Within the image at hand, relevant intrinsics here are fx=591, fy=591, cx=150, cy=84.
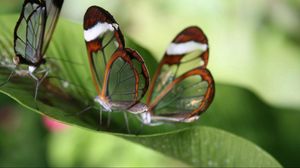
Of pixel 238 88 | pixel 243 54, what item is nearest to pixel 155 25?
pixel 243 54

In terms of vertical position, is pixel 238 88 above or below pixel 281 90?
above

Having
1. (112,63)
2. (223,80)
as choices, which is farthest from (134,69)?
(223,80)

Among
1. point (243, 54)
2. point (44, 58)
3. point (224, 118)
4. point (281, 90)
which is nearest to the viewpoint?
point (44, 58)

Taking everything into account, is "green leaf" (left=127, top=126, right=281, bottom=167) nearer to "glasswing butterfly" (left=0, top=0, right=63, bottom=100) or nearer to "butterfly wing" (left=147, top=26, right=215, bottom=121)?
"butterfly wing" (left=147, top=26, right=215, bottom=121)

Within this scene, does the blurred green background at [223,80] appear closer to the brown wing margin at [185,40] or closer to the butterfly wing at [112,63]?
the brown wing margin at [185,40]

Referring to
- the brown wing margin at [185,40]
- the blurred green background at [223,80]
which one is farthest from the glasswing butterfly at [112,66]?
the blurred green background at [223,80]

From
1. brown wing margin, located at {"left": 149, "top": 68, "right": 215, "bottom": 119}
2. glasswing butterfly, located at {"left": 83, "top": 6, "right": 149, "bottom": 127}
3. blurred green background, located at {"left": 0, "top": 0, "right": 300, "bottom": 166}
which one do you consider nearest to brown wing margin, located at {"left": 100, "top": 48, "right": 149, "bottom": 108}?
glasswing butterfly, located at {"left": 83, "top": 6, "right": 149, "bottom": 127}

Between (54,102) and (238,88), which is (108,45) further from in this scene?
(238,88)
